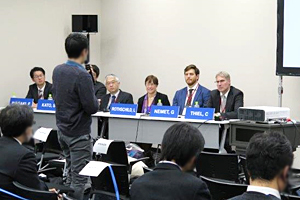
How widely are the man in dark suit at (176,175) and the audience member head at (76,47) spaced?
1813mm

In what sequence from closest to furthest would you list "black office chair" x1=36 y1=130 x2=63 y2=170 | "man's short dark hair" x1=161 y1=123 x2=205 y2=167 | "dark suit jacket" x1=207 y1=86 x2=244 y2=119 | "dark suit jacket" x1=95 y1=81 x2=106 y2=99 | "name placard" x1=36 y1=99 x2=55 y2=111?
"man's short dark hair" x1=161 y1=123 x2=205 y2=167 → "black office chair" x1=36 y1=130 x2=63 y2=170 → "dark suit jacket" x1=207 y1=86 x2=244 y2=119 → "name placard" x1=36 y1=99 x2=55 y2=111 → "dark suit jacket" x1=95 y1=81 x2=106 y2=99

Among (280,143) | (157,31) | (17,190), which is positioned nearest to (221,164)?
(17,190)

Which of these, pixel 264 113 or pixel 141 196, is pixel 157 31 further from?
pixel 141 196

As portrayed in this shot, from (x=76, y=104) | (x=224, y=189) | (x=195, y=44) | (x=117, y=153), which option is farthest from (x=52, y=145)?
(x=195, y=44)

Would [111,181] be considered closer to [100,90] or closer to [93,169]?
[93,169]

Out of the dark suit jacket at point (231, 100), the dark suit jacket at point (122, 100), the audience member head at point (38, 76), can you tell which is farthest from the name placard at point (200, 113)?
the audience member head at point (38, 76)

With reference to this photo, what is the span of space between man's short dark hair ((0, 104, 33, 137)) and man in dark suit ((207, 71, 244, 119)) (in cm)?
377

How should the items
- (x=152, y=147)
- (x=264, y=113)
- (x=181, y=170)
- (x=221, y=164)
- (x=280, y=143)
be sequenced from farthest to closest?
1. (x=152, y=147)
2. (x=264, y=113)
3. (x=221, y=164)
4. (x=181, y=170)
5. (x=280, y=143)

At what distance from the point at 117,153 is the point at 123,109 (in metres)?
2.14

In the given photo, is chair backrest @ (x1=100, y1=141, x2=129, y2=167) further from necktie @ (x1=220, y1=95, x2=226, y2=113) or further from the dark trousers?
necktie @ (x1=220, y1=95, x2=226, y2=113)

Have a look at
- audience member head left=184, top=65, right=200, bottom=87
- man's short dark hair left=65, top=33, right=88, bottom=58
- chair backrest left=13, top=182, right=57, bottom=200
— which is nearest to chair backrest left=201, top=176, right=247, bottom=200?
chair backrest left=13, top=182, right=57, bottom=200

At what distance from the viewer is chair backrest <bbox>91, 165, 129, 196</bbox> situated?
2.98 m

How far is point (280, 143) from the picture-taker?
148 cm

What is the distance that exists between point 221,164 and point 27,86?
5378 millimetres
